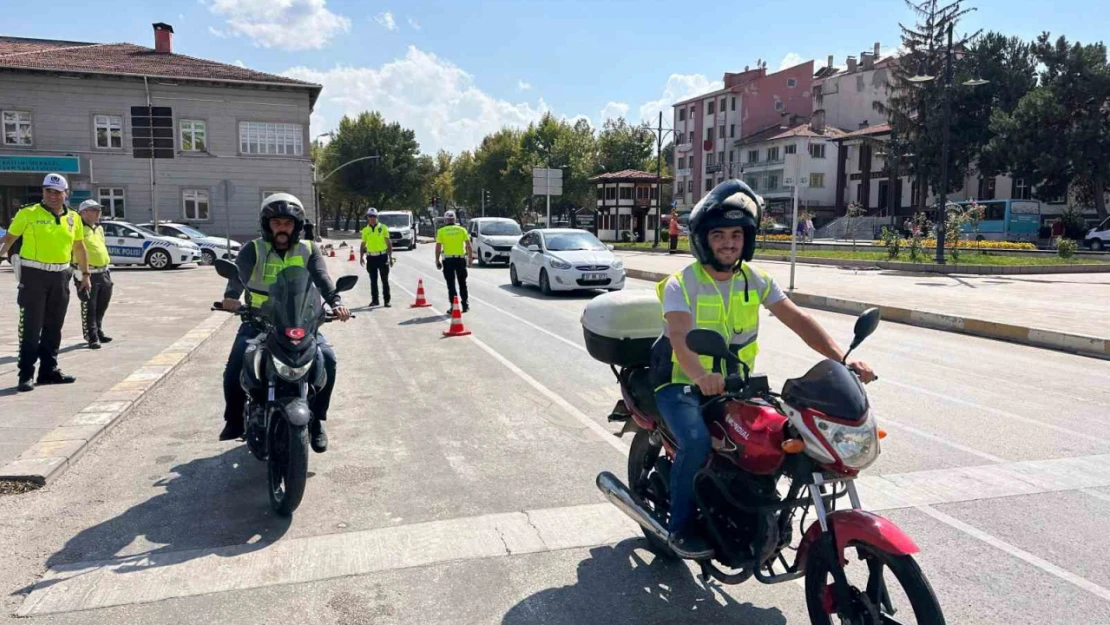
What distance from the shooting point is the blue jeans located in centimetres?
319

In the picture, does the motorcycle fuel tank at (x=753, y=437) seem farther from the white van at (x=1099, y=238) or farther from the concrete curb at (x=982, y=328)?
the white van at (x=1099, y=238)

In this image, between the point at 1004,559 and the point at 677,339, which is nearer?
the point at 677,339

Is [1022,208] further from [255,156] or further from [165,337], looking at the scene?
[165,337]

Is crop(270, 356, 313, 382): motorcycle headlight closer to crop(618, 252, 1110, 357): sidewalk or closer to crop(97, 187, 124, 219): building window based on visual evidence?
crop(618, 252, 1110, 357): sidewalk

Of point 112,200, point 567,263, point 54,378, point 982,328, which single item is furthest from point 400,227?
point 54,378

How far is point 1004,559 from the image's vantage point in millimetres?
3896

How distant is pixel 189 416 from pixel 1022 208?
155 ft

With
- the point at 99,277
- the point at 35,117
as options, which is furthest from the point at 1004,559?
the point at 35,117

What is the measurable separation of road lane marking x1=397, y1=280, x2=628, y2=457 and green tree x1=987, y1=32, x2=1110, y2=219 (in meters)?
45.3

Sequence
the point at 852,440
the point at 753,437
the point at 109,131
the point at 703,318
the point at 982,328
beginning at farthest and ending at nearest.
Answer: the point at 109,131 < the point at 982,328 < the point at 703,318 < the point at 753,437 < the point at 852,440

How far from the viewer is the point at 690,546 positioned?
3.23m

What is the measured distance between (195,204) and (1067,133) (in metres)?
47.8

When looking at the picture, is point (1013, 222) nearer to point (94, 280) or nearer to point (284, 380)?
point (94, 280)

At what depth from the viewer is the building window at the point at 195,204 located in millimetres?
42125
